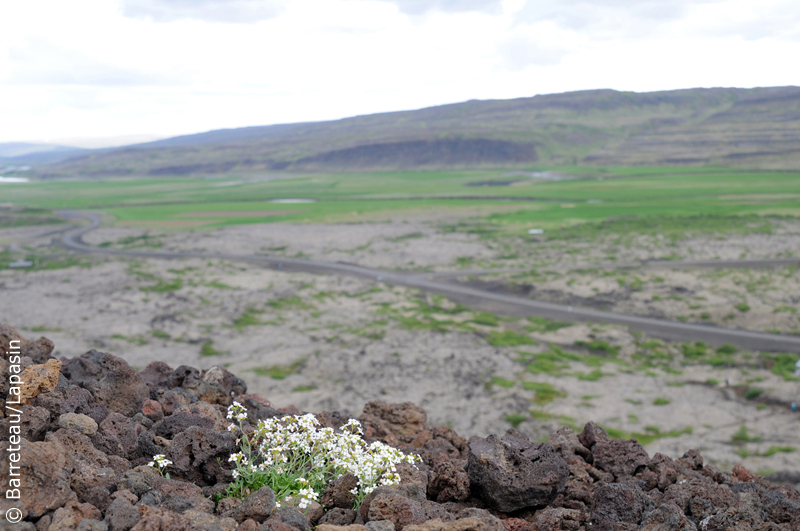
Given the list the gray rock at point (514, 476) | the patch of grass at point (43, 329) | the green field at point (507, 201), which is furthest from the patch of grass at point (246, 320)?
the green field at point (507, 201)

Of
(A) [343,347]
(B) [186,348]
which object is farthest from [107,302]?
(A) [343,347]

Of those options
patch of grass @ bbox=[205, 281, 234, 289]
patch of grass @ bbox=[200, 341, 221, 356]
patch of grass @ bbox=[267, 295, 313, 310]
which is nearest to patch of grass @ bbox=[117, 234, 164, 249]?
patch of grass @ bbox=[205, 281, 234, 289]

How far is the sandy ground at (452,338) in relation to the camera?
21125 mm

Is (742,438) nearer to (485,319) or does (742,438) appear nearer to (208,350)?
(485,319)

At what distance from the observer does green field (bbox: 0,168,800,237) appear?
67.1 meters

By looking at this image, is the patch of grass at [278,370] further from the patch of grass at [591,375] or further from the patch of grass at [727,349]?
the patch of grass at [727,349]

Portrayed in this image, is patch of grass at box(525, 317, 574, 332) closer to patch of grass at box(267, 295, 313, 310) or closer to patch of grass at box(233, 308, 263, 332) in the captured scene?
patch of grass at box(267, 295, 313, 310)

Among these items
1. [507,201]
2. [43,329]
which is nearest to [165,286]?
[43,329]

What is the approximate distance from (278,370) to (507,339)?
37.8 ft

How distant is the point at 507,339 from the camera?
2992cm

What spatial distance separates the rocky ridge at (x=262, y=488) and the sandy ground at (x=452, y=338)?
10.3 m

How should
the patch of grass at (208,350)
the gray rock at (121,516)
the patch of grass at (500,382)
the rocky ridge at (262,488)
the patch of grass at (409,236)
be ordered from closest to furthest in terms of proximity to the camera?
1. the gray rock at (121,516)
2. the rocky ridge at (262,488)
3. the patch of grass at (500,382)
4. the patch of grass at (208,350)
5. the patch of grass at (409,236)

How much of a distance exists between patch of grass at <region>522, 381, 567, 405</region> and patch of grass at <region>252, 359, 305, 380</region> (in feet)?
32.4

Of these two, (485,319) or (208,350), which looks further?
(485,319)
